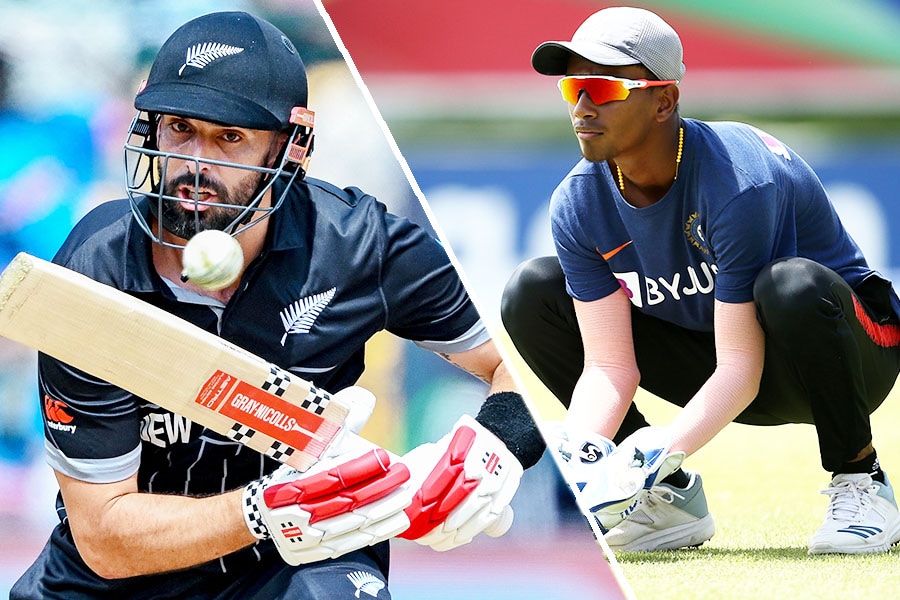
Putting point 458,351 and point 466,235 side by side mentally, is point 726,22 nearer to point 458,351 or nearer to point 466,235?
point 466,235

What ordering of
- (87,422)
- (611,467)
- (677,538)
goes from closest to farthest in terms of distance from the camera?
(87,422) < (611,467) < (677,538)

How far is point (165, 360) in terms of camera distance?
6.46 feet

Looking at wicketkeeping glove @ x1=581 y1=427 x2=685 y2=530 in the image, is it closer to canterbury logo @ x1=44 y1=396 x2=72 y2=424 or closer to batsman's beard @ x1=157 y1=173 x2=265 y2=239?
batsman's beard @ x1=157 y1=173 x2=265 y2=239

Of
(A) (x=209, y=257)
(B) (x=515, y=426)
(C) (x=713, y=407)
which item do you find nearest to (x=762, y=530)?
(C) (x=713, y=407)

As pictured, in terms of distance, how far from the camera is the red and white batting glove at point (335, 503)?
77.2 inches

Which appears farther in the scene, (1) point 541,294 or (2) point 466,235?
(2) point 466,235

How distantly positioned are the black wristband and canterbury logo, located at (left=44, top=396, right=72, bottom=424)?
0.73 metres

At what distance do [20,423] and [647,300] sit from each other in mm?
1669

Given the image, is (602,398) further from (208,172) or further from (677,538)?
(208,172)

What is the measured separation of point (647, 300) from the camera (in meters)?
3.13

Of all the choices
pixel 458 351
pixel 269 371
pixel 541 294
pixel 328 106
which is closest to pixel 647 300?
pixel 541 294

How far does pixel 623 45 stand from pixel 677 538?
45.0 inches

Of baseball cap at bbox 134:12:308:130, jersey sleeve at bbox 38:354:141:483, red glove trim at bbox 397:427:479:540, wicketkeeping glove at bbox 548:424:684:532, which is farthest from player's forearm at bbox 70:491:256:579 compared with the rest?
wicketkeeping glove at bbox 548:424:684:532

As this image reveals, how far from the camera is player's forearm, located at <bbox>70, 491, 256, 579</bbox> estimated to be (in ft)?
6.96
